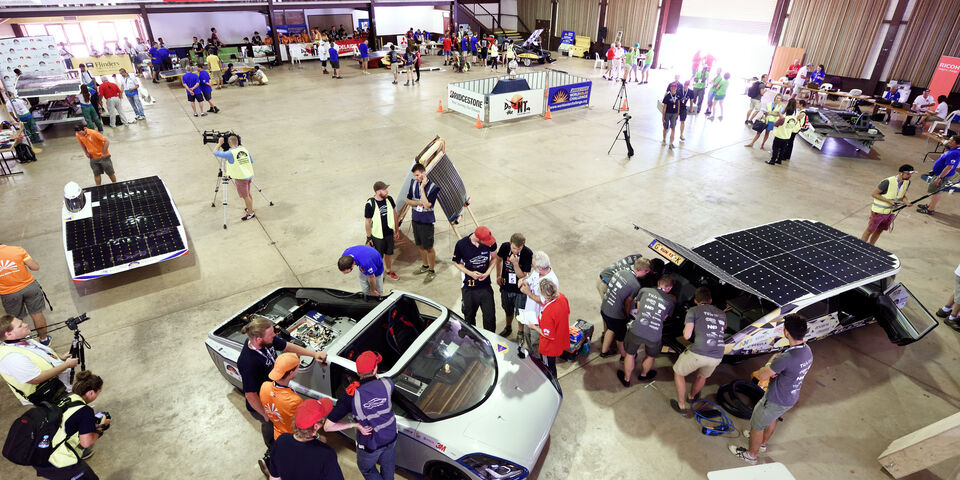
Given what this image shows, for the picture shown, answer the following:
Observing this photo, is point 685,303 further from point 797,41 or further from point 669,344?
point 797,41

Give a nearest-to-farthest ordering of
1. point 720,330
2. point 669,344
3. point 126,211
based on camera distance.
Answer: point 720,330, point 669,344, point 126,211

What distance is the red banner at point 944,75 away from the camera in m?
16.2

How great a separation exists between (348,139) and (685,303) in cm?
1160

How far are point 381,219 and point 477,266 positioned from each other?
205 centimetres

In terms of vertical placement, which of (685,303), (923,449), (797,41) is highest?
(797,41)

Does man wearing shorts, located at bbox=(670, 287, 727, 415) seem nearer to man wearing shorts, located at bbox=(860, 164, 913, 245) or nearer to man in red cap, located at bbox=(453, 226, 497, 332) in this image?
man in red cap, located at bbox=(453, 226, 497, 332)

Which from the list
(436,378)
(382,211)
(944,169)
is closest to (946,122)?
(944,169)

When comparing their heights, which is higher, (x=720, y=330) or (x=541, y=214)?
(x=720, y=330)

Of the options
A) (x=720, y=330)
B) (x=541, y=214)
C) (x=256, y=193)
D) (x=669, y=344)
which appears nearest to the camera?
(x=720, y=330)

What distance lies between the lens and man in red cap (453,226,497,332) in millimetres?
5840

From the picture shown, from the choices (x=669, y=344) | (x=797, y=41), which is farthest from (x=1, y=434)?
(x=797, y=41)

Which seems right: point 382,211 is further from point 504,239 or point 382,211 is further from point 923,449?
point 923,449

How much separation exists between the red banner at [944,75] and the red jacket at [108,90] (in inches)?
1105

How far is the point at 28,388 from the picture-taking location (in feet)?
14.7
